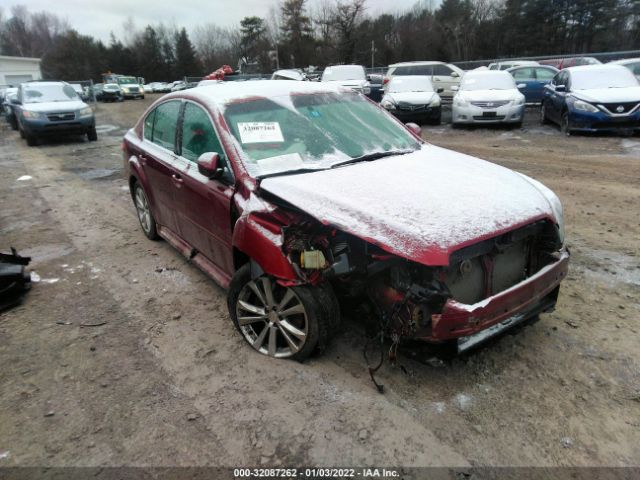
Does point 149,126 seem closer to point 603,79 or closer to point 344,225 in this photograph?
point 344,225

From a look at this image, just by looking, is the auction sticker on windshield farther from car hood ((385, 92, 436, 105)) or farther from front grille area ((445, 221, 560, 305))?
car hood ((385, 92, 436, 105))

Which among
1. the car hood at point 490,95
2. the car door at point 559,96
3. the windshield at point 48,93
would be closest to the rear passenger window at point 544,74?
the car door at point 559,96

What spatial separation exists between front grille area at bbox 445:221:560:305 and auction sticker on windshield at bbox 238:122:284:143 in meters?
1.67

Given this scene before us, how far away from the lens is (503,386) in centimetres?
276

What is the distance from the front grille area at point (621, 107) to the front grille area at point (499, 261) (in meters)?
9.19

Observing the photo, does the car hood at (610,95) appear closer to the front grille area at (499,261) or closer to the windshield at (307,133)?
the windshield at (307,133)

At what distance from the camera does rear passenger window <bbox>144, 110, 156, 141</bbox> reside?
478cm

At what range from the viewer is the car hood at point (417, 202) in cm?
242

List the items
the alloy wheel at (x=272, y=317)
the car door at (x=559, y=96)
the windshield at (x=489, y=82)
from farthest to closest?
the windshield at (x=489, y=82), the car door at (x=559, y=96), the alloy wheel at (x=272, y=317)

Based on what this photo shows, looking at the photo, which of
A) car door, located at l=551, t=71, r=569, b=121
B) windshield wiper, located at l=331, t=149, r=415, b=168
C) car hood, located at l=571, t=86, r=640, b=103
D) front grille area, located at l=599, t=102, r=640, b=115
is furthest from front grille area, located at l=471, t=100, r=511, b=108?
windshield wiper, located at l=331, t=149, r=415, b=168

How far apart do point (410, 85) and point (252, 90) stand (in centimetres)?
1078

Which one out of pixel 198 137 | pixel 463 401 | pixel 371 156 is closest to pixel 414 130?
pixel 371 156

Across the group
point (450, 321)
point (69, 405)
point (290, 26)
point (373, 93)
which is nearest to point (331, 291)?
point (450, 321)

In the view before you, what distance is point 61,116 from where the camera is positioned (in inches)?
503
